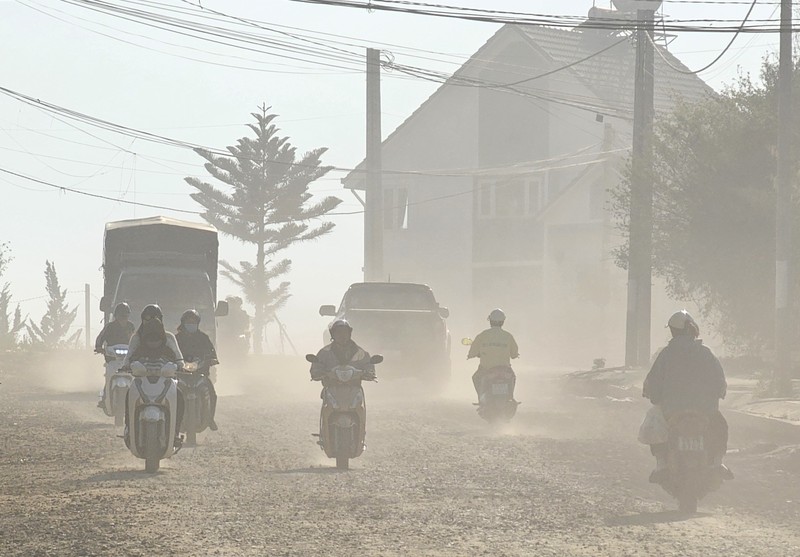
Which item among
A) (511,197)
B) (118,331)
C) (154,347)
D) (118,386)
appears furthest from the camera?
(511,197)

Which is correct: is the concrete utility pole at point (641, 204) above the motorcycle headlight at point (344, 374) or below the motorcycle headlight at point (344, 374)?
above

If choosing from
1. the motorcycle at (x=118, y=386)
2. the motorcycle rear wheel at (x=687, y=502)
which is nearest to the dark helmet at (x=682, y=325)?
the motorcycle rear wheel at (x=687, y=502)

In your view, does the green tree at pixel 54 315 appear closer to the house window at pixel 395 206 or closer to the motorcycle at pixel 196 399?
the house window at pixel 395 206

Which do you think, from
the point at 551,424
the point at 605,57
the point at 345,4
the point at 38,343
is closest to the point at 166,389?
the point at 551,424

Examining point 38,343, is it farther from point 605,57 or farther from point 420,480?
point 420,480

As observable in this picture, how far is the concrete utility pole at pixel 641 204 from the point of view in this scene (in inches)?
1272

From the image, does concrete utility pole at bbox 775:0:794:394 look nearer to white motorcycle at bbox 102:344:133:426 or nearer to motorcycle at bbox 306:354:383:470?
motorcycle at bbox 306:354:383:470

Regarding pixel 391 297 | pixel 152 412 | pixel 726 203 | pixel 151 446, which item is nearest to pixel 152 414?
pixel 152 412

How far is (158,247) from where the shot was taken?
29.5 metres

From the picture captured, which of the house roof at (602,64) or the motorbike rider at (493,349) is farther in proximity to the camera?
the house roof at (602,64)

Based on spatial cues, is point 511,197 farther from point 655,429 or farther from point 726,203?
point 655,429

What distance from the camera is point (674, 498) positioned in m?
13.2

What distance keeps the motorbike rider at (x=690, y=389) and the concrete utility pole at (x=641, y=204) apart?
758 inches

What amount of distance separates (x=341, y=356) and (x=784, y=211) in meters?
11.7
